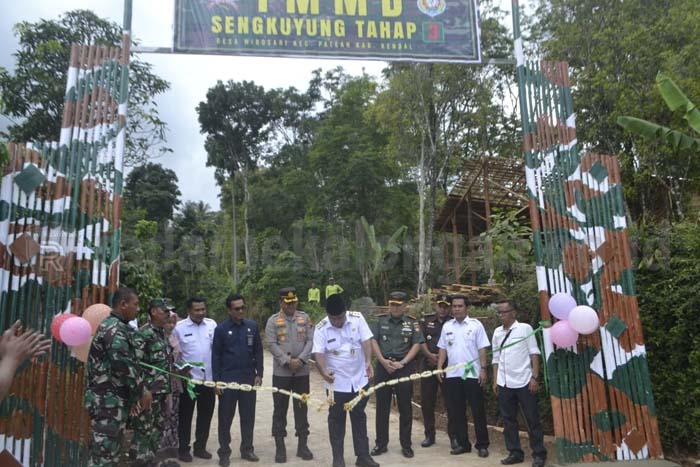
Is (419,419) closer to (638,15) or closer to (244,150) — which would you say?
(638,15)

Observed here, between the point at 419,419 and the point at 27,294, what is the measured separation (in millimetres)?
5331

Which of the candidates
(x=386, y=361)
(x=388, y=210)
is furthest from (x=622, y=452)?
(x=388, y=210)

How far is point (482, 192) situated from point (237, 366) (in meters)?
12.3

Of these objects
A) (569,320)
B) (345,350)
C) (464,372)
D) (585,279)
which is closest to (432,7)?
(585,279)

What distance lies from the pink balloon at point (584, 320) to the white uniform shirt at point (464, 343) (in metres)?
1.10

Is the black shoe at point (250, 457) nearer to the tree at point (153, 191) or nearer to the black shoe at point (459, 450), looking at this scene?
the black shoe at point (459, 450)

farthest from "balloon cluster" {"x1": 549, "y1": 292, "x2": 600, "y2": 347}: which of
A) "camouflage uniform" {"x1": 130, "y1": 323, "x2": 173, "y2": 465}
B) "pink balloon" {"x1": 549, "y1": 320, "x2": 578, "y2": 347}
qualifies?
"camouflage uniform" {"x1": 130, "y1": 323, "x2": 173, "y2": 465}

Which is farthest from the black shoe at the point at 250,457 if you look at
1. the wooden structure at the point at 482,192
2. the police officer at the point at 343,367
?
the wooden structure at the point at 482,192

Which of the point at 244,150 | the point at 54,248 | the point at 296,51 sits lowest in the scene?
the point at 54,248

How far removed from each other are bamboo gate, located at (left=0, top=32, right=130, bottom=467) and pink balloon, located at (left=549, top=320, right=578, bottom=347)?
4.21 m

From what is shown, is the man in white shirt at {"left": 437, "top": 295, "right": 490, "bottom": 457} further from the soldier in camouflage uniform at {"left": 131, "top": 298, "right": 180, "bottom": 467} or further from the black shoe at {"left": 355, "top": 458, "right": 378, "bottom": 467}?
the soldier in camouflage uniform at {"left": 131, "top": 298, "right": 180, "bottom": 467}

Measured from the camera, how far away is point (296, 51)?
608 cm

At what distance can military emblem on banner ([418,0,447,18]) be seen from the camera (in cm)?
638

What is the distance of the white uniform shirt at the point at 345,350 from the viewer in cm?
557
